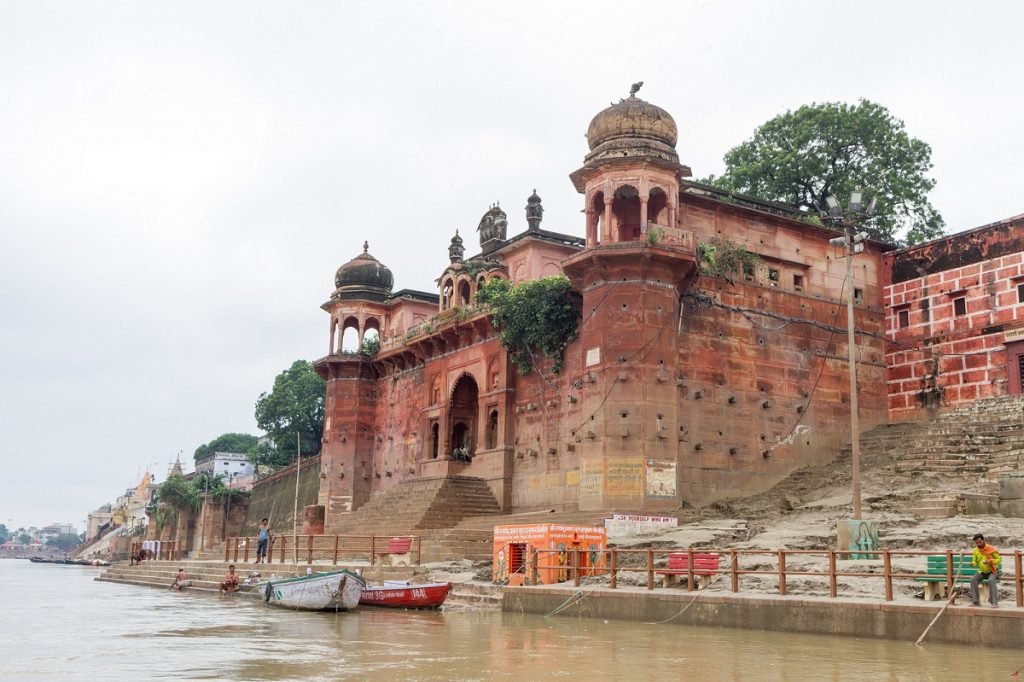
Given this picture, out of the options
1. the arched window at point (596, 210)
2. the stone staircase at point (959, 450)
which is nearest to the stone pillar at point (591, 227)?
the arched window at point (596, 210)

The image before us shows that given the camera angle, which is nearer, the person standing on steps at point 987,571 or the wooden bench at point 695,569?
the person standing on steps at point 987,571

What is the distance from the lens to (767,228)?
91.5ft

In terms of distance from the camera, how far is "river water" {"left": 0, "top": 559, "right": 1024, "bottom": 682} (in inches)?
389

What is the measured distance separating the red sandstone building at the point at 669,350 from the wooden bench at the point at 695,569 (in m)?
6.50

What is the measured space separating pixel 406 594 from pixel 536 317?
389 inches

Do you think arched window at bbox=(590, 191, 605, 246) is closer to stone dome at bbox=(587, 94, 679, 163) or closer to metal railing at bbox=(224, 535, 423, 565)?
stone dome at bbox=(587, 94, 679, 163)

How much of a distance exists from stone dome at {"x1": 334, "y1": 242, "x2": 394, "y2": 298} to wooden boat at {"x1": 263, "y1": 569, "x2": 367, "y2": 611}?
19.6 meters

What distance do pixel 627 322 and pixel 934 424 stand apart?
8.93 metres

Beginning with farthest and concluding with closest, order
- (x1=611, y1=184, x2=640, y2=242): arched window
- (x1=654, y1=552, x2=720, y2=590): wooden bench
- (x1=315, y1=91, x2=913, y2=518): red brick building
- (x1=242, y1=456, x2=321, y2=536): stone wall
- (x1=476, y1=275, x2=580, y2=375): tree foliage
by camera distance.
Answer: (x1=242, y1=456, x2=321, y2=536): stone wall, (x1=611, y1=184, x2=640, y2=242): arched window, (x1=476, y1=275, x2=580, y2=375): tree foliage, (x1=315, y1=91, x2=913, y2=518): red brick building, (x1=654, y1=552, x2=720, y2=590): wooden bench

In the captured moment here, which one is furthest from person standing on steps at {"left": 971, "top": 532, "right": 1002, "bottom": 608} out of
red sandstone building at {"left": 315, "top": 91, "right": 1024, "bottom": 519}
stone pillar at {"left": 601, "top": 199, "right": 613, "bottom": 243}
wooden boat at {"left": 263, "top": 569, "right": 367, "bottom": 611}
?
stone pillar at {"left": 601, "top": 199, "right": 613, "bottom": 243}

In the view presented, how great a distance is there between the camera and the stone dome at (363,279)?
3800 cm

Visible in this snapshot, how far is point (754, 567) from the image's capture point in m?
16.7

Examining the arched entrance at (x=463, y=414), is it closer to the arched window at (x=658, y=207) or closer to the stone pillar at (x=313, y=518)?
the stone pillar at (x=313, y=518)

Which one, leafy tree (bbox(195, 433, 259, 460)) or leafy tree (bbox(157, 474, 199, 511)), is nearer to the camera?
leafy tree (bbox(157, 474, 199, 511))
